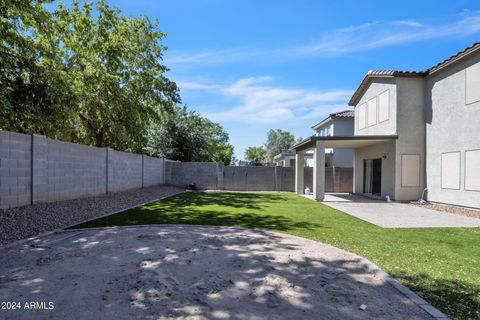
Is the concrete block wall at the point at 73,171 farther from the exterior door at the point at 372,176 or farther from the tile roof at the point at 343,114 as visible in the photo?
the tile roof at the point at 343,114

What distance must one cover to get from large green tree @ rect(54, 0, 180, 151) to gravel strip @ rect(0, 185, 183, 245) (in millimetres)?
5239

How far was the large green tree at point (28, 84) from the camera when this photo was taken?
9.78 metres

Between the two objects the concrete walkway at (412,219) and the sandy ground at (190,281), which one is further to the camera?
the concrete walkway at (412,219)

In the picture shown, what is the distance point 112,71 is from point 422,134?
15.5m

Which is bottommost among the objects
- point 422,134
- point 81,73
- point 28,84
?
point 422,134

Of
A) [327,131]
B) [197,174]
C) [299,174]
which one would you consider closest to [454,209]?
[299,174]

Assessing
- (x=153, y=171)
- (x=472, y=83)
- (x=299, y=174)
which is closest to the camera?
(x=472, y=83)

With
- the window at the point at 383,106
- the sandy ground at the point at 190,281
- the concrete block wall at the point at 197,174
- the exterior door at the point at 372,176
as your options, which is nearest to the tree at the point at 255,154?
the concrete block wall at the point at 197,174

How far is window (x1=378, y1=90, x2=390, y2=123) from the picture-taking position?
1630 centimetres

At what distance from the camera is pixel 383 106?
16812 millimetres

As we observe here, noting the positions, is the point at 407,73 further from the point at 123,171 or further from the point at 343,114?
the point at 123,171

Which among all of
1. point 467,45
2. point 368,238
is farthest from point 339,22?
point 368,238

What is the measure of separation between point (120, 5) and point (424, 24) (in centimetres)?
1523

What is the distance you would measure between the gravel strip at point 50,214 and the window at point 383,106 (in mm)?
12673
